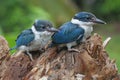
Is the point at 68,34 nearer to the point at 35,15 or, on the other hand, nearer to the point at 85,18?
the point at 85,18

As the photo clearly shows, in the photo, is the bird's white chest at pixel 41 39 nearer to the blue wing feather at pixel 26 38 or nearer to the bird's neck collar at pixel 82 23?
the blue wing feather at pixel 26 38

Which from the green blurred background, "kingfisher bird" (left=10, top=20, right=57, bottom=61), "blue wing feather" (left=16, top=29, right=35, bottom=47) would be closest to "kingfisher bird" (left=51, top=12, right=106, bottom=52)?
"kingfisher bird" (left=10, top=20, right=57, bottom=61)

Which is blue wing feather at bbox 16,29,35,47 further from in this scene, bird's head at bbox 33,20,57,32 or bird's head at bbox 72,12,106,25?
bird's head at bbox 72,12,106,25

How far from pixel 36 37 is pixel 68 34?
295 mm

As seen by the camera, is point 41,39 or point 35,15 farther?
point 35,15

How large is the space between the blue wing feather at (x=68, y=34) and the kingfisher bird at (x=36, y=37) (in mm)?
77

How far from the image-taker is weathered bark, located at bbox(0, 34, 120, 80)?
17.4ft

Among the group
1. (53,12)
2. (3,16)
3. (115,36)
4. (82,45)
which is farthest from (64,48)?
(115,36)

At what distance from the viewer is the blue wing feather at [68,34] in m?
5.42

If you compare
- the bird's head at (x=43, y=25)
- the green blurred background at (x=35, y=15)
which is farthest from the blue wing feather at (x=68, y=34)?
the green blurred background at (x=35, y=15)

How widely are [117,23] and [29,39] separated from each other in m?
10.9

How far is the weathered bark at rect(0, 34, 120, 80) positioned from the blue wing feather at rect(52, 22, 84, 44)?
0.32 ft

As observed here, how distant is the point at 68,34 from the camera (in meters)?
5.48

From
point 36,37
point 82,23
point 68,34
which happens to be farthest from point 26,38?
point 82,23
